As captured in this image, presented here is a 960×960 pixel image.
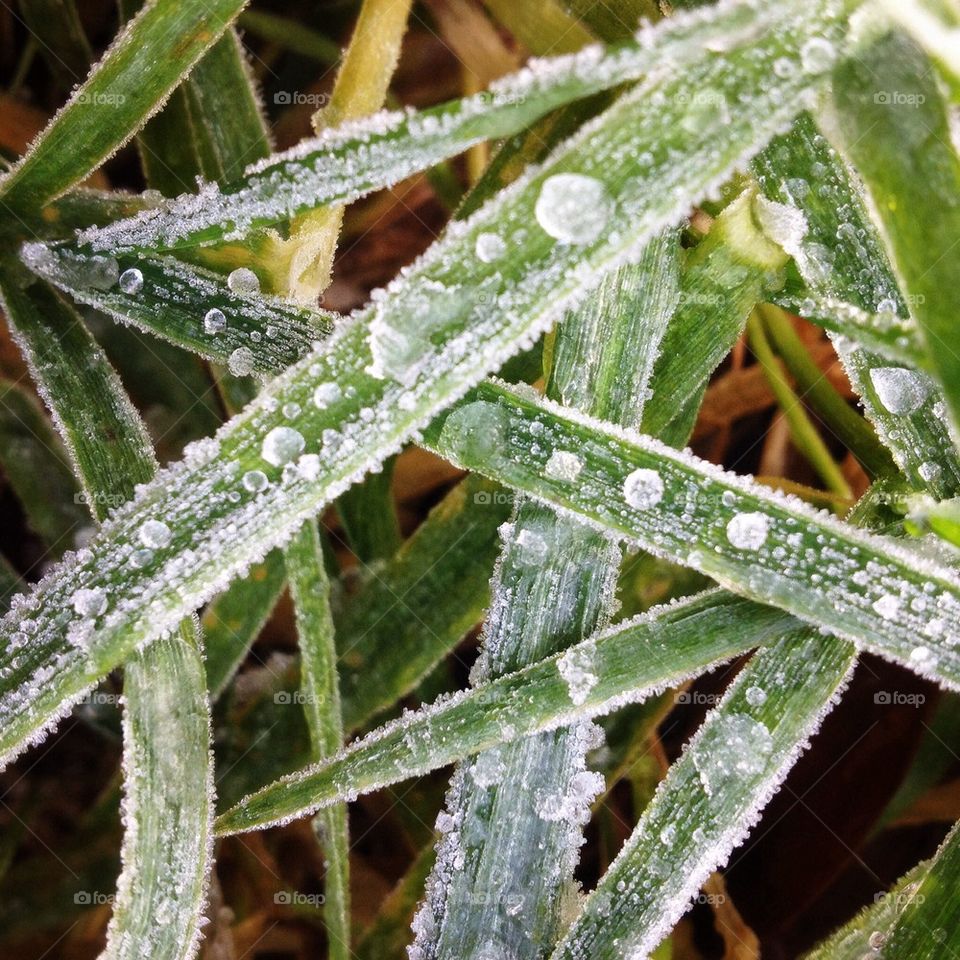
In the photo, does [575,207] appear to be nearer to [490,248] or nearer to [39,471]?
[490,248]

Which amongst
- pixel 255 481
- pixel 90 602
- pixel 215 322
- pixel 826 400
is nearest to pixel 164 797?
pixel 90 602

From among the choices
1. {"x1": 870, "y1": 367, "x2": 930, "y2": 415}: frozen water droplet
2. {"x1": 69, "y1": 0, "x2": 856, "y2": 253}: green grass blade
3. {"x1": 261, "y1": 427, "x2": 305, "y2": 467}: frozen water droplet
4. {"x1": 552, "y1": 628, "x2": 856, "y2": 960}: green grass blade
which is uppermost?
{"x1": 69, "y1": 0, "x2": 856, "y2": 253}: green grass blade

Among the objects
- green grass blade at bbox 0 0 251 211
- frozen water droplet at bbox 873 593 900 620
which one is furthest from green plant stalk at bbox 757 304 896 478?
green grass blade at bbox 0 0 251 211

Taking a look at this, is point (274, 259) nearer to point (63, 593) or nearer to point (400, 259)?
point (63, 593)

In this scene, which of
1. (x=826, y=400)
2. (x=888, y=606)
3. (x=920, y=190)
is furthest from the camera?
(x=826, y=400)

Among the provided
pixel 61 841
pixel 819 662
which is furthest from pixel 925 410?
pixel 61 841

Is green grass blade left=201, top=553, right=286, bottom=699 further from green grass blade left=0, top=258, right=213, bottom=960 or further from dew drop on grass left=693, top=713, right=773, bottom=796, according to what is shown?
dew drop on grass left=693, top=713, right=773, bottom=796

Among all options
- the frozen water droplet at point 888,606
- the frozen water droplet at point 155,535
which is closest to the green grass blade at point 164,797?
the frozen water droplet at point 155,535
